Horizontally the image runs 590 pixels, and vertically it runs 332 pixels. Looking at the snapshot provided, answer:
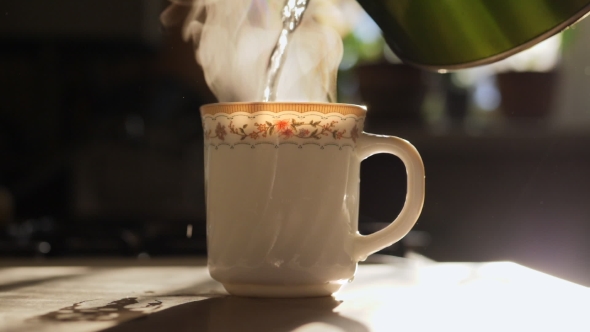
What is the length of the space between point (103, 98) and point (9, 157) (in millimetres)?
312

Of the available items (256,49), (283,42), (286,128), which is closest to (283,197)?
(286,128)

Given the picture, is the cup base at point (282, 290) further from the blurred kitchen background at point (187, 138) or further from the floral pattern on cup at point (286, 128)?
the blurred kitchen background at point (187, 138)

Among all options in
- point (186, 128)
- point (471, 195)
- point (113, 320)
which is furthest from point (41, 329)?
point (186, 128)

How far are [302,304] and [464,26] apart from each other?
0.82 ft

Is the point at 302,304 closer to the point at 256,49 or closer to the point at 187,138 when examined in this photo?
the point at 256,49

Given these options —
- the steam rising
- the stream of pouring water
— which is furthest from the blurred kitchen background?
the stream of pouring water

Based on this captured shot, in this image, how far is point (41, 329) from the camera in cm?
37

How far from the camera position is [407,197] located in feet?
1.72

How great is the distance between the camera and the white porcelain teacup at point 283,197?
491 millimetres

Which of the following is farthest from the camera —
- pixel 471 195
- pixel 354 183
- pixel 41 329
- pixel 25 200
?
pixel 25 200

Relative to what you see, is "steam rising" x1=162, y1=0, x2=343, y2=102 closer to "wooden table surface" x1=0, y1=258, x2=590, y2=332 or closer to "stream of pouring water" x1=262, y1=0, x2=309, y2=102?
"stream of pouring water" x1=262, y1=0, x2=309, y2=102

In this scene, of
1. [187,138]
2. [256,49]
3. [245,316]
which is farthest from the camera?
[187,138]

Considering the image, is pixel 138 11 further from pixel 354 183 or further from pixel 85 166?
pixel 354 183

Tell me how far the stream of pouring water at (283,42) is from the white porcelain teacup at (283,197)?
0.09 metres
